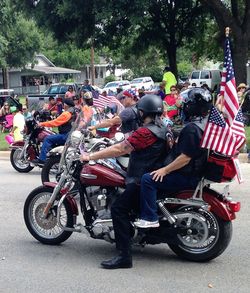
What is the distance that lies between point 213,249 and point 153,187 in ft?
2.94

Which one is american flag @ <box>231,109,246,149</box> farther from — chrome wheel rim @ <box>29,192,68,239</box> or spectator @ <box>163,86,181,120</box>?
spectator @ <box>163,86,181,120</box>

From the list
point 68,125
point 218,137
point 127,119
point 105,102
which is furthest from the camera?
point 68,125

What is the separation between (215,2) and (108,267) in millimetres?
18595

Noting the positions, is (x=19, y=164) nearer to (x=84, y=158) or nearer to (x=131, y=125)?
(x=131, y=125)

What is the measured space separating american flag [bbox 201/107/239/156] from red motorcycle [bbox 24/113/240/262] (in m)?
0.44

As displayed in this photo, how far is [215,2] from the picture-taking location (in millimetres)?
22406

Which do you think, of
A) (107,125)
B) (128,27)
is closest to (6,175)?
(107,125)

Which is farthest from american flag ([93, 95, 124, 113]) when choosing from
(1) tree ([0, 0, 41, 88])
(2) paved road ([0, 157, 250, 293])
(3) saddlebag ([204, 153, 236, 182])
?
(1) tree ([0, 0, 41, 88])

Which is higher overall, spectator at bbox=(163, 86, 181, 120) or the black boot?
spectator at bbox=(163, 86, 181, 120)

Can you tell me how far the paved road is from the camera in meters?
5.09

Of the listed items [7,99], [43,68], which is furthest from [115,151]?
[43,68]

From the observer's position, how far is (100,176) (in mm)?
5715

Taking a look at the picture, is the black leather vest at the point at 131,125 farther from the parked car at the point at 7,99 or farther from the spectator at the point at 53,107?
the parked car at the point at 7,99

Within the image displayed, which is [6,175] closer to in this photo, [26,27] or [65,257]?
[65,257]
